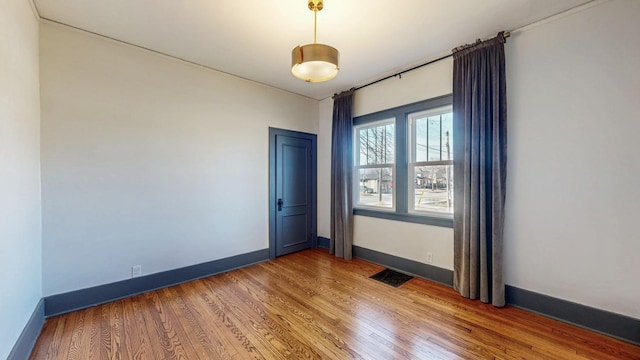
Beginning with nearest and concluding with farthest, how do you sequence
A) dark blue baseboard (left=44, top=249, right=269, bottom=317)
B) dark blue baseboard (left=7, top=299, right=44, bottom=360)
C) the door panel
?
dark blue baseboard (left=7, top=299, right=44, bottom=360)
dark blue baseboard (left=44, top=249, right=269, bottom=317)
the door panel

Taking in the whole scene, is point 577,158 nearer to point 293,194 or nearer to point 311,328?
point 311,328

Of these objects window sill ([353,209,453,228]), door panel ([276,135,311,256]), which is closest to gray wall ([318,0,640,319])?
window sill ([353,209,453,228])

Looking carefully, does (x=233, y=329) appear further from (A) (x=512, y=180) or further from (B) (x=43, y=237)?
(A) (x=512, y=180)

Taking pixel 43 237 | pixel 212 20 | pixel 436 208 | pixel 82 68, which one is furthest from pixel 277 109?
pixel 43 237

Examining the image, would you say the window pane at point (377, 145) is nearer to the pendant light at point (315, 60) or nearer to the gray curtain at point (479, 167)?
the gray curtain at point (479, 167)

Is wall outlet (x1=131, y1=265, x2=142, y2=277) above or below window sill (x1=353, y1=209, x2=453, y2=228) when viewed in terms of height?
below

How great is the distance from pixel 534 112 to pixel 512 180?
0.71 m

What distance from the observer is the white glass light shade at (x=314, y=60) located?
73.0 inches

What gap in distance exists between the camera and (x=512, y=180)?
8.52 ft

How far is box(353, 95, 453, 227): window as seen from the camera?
322 cm

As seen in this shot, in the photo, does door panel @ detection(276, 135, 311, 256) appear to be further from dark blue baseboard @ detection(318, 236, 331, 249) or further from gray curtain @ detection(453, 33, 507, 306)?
gray curtain @ detection(453, 33, 507, 306)

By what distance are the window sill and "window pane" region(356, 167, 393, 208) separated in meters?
0.15

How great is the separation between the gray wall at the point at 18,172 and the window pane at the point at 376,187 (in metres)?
3.86

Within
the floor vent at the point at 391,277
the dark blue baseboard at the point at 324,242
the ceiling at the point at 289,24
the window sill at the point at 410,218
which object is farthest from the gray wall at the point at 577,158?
the dark blue baseboard at the point at 324,242
